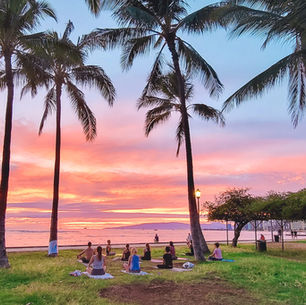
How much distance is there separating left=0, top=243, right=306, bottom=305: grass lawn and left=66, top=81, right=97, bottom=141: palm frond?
406 inches

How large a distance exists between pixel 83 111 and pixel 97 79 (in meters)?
2.21

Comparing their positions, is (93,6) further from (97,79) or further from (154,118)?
(154,118)

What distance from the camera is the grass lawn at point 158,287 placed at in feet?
31.1

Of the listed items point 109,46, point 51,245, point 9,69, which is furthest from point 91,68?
point 51,245

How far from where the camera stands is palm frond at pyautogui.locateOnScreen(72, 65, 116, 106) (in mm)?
21812

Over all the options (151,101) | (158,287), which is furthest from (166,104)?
(158,287)

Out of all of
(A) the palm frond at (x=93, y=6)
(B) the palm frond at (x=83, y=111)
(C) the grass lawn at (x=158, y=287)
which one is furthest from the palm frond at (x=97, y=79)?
(C) the grass lawn at (x=158, y=287)

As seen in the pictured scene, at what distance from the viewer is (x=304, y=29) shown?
1271cm

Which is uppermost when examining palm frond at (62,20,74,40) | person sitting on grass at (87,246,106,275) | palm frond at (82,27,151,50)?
palm frond at (62,20,74,40)

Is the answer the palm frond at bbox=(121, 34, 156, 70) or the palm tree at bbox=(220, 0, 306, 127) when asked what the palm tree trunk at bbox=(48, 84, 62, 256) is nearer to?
the palm frond at bbox=(121, 34, 156, 70)

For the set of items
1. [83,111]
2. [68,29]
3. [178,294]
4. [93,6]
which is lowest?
[178,294]

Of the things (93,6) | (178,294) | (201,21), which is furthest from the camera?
(201,21)

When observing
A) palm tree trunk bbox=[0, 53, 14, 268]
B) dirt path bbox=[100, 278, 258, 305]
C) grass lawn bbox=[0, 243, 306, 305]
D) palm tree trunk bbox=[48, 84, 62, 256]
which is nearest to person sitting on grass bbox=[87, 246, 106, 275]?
grass lawn bbox=[0, 243, 306, 305]

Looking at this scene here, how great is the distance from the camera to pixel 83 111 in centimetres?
2245
